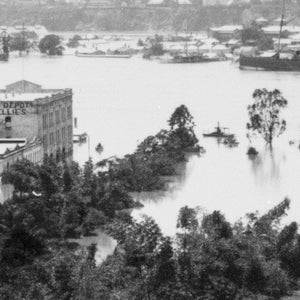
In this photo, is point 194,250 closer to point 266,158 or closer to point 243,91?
point 266,158

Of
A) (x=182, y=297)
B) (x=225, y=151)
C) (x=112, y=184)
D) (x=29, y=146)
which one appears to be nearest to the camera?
(x=182, y=297)

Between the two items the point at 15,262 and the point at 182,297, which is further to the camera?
the point at 15,262

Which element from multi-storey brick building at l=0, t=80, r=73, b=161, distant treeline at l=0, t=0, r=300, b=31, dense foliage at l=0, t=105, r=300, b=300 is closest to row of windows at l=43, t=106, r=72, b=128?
multi-storey brick building at l=0, t=80, r=73, b=161

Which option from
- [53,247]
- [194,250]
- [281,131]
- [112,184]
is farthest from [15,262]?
[281,131]

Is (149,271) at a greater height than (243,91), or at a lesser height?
greater

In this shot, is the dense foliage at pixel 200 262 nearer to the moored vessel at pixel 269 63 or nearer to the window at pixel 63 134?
the window at pixel 63 134

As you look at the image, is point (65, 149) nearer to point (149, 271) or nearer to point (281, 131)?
point (281, 131)

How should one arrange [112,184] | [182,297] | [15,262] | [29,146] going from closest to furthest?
[182,297] < [15,262] < [112,184] < [29,146]

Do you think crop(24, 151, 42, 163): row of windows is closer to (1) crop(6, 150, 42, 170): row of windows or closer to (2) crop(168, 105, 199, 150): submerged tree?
(1) crop(6, 150, 42, 170): row of windows

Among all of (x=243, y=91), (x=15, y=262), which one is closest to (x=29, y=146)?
(x=15, y=262)
